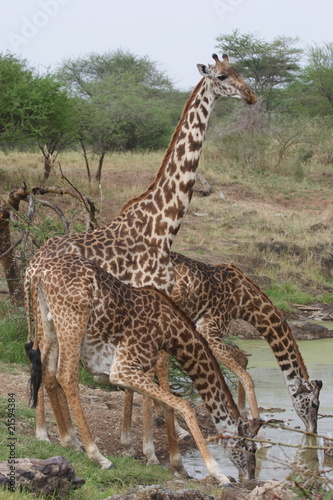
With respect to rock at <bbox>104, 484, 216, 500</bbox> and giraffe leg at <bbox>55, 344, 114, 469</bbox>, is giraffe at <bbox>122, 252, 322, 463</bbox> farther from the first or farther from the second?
rock at <bbox>104, 484, 216, 500</bbox>

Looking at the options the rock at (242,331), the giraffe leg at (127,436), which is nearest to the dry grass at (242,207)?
the rock at (242,331)

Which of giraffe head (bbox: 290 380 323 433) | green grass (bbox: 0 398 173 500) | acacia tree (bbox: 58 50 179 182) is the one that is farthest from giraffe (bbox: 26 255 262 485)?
acacia tree (bbox: 58 50 179 182)

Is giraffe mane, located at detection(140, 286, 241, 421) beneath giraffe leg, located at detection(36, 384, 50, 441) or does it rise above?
above

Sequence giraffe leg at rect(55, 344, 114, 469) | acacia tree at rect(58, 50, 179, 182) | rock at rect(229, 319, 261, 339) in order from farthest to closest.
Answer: acacia tree at rect(58, 50, 179, 182) → rock at rect(229, 319, 261, 339) → giraffe leg at rect(55, 344, 114, 469)

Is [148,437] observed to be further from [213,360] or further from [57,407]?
[213,360]

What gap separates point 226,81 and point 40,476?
12.9 ft

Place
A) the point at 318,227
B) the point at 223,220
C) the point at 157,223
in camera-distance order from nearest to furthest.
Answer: the point at 157,223 < the point at 318,227 < the point at 223,220

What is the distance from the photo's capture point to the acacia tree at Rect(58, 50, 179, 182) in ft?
75.5

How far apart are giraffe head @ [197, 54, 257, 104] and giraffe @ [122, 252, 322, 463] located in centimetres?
168

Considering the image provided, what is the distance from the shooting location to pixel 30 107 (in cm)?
1895

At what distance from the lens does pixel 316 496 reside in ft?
14.2

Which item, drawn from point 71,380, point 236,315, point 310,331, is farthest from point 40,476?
point 310,331

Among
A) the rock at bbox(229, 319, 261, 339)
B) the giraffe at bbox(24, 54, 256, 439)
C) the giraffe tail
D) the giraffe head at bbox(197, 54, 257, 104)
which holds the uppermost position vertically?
the giraffe head at bbox(197, 54, 257, 104)

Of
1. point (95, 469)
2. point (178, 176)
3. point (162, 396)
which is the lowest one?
point (95, 469)
